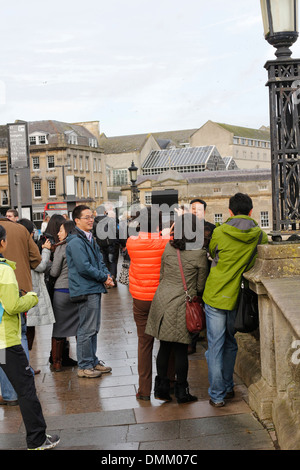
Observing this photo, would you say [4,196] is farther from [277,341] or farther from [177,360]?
[277,341]

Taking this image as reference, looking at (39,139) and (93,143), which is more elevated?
(39,139)

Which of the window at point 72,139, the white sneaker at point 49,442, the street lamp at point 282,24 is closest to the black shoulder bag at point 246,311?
the white sneaker at point 49,442

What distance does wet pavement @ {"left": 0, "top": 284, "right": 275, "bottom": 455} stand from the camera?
4.68 meters

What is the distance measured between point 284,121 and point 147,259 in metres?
1.75

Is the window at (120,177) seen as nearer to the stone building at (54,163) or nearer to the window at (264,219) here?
the stone building at (54,163)

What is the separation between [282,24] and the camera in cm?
556

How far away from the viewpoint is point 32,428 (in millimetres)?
4566

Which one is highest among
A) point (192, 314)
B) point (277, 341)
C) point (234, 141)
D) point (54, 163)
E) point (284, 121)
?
point (234, 141)

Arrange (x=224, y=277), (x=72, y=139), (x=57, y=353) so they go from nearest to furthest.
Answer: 1. (x=224, y=277)
2. (x=57, y=353)
3. (x=72, y=139)

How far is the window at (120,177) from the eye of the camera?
107875 millimetres

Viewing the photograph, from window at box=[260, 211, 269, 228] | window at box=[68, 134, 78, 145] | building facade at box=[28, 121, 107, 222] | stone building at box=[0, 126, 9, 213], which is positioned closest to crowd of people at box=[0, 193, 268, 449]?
window at box=[260, 211, 269, 228]

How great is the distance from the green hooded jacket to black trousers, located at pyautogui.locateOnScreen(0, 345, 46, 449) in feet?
5.67

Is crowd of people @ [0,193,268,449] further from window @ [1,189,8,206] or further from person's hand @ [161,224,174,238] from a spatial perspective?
window @ [1,189,8,206]

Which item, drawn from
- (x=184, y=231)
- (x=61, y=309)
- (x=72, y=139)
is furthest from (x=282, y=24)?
(x=72, y=139)
